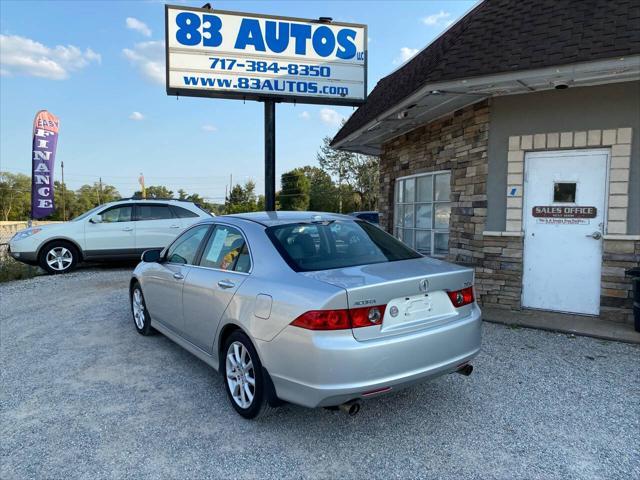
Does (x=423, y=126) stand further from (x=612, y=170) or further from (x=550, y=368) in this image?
(x=550, y=368)

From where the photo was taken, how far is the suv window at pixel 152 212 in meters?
10.3

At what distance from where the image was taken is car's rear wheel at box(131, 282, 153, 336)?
16.9 feet

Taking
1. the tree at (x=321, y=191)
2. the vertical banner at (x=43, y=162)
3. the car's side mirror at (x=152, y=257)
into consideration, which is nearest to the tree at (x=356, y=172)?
the tree at (x=321, y=191)

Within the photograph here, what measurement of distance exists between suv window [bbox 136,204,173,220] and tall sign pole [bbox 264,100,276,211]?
9.06ft

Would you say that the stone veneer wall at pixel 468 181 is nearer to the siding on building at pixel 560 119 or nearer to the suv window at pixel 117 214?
the siding on building at pixel 560 119

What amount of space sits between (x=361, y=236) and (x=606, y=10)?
4.11 metres

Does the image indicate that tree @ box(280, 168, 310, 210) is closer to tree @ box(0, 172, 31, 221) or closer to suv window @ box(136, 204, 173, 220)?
tree @ box(0, 172, 31, 221)

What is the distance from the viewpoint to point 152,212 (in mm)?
10367

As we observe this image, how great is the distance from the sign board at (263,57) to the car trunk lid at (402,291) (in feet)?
22.0

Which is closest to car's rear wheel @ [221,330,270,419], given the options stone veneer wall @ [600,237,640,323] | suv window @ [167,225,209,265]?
suv window @ [167,225,209,265]

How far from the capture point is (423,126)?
8438 mm

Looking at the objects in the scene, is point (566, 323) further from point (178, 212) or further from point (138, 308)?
point (178, 212)

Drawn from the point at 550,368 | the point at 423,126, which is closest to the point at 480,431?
the point at 550,368

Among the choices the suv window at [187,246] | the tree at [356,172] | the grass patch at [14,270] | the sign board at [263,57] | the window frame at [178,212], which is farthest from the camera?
the tree at [356,172]
